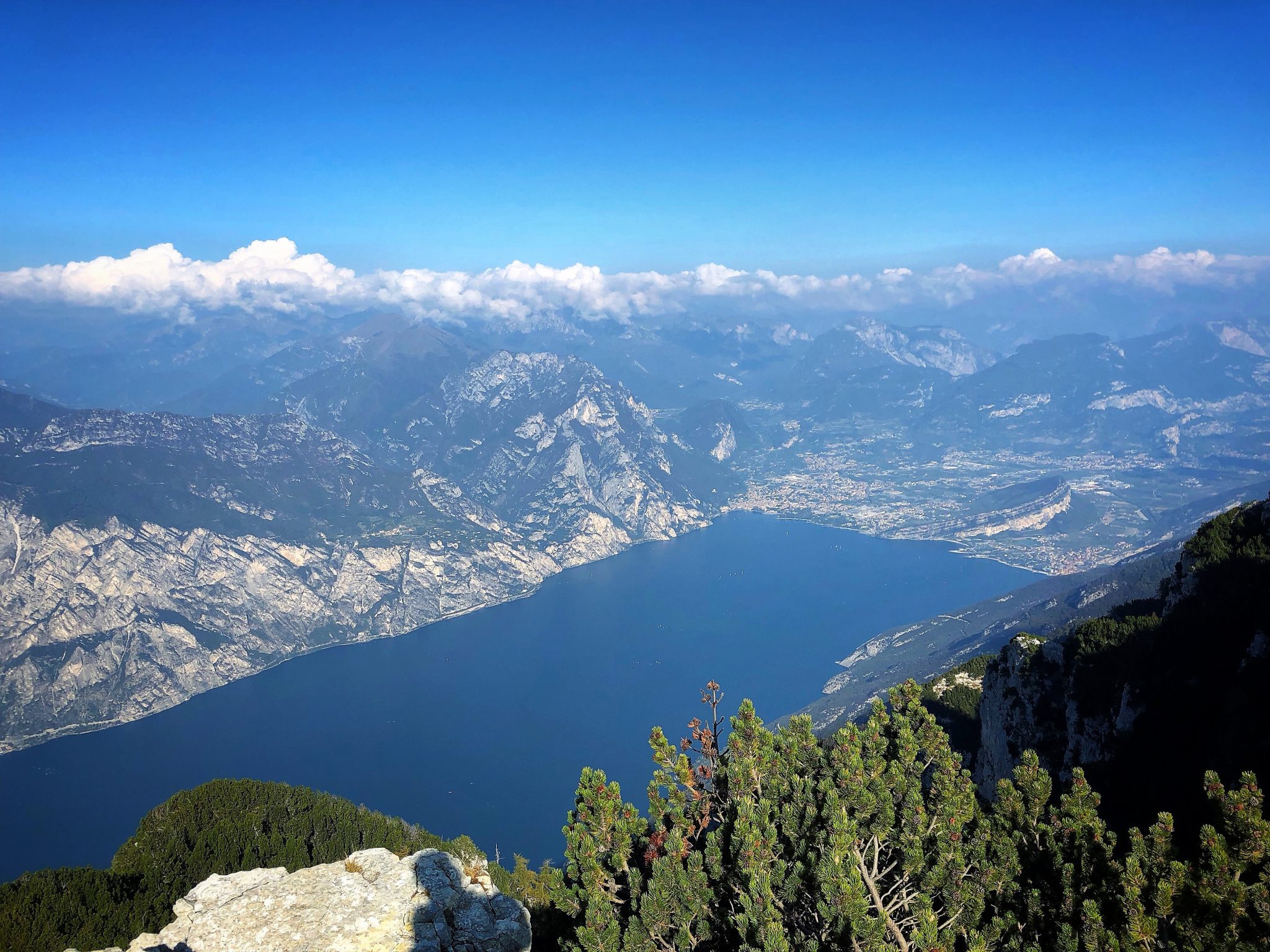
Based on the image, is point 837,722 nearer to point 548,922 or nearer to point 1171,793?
point 1171,793

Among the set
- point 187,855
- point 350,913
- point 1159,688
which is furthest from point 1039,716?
point 187,855

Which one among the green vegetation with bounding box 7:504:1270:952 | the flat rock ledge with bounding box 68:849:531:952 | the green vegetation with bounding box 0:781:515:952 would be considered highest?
the green vegetation with bounding box 7:504:1270:952

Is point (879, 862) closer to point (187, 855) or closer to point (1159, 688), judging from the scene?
point (1159, 688)

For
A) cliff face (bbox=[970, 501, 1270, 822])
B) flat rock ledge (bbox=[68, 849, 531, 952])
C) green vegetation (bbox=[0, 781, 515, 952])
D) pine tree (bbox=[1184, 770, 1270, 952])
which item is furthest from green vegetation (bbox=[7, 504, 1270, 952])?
flat rock ledge (bbox=[68, 849, 531, 952])

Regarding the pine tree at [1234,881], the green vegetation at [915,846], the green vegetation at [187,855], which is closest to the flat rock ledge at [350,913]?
the green vegetation at [915,846]

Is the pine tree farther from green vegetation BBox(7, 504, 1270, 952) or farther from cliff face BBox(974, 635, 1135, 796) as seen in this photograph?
cliff face BBox(974, 635, 1135, 796)

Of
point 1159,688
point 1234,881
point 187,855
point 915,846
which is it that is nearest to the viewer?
point 1234,881
